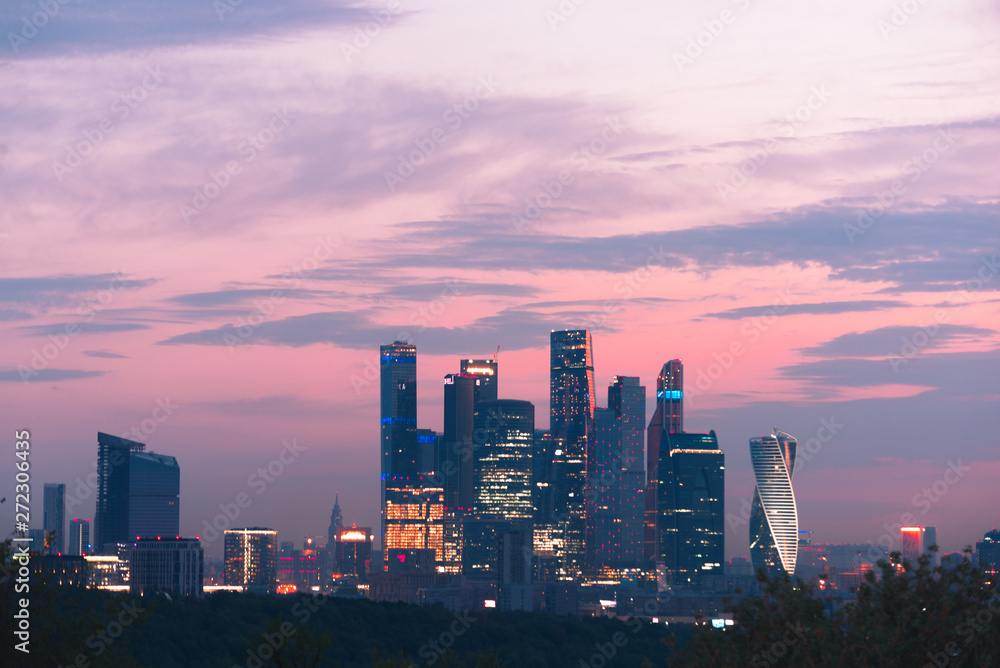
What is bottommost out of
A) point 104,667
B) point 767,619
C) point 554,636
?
point 554,636

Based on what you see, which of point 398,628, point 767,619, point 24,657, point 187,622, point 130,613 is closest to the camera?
point 767,619

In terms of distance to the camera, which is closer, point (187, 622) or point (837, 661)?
point (837, 661)

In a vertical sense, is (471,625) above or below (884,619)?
below

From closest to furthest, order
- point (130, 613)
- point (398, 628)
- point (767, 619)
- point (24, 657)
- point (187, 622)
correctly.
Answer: point (767, 619) → point (24, 657) → point (130, 613) → point (187, 622) → point (398, 628)

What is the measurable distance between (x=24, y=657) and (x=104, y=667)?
7.49 ft

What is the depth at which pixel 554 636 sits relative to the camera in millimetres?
167625

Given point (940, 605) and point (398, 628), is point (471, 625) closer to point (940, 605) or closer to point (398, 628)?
point (398, 628)

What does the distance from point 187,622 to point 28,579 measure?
9861 centimetres

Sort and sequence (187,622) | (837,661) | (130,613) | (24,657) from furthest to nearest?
(187,622) → (130,613) → (24,657) → (837,661)

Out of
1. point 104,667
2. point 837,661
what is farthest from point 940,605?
point 104,667

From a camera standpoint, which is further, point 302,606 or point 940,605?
point 302,606

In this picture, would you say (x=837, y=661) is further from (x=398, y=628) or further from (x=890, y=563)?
(x=398, y=628)

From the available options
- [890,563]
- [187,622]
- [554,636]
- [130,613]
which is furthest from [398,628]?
[890,563]

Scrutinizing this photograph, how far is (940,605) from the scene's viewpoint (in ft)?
86.1
